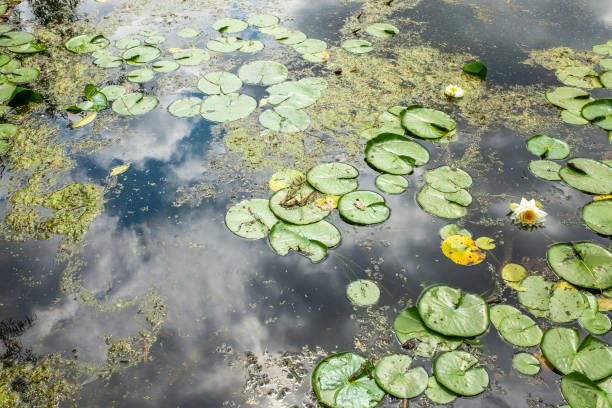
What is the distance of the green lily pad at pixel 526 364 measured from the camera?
167 cm

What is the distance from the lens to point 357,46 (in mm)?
3688


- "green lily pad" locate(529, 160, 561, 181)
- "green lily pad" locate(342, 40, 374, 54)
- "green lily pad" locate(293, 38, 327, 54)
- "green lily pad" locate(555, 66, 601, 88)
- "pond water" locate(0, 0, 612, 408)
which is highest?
"green lily pad" locate(555, 66, 601, 88)

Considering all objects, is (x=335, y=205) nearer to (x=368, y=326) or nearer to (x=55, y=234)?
(x=368, y=326)

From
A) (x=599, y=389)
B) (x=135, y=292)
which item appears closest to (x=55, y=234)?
(x=135, y=292)

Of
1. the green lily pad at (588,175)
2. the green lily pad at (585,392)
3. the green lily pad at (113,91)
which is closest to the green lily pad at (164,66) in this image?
the green lily pad at (113,91)

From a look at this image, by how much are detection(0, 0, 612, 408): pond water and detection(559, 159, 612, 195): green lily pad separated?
1.9 inches

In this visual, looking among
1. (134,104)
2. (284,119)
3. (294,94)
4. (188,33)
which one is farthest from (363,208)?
(188,33)

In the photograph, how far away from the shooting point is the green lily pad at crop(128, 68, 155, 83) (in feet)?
11.0

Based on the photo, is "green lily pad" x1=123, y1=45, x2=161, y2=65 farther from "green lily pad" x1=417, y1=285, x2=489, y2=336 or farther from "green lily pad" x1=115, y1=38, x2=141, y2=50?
"green lily pad" x1=417, y1=285, x2=489, y2=336

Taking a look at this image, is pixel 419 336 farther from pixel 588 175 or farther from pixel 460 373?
pixel 588 175

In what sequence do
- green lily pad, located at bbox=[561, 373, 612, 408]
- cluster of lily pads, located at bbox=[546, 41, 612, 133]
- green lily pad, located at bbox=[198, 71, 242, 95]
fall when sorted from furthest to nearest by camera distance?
green lily pad, located at bbox=[198, 71, 242, 95], cluster of lily pads, located at bbox=[546, 41, 612, 133], green lily pad, located at bbox=[561, 373, 612, 408]

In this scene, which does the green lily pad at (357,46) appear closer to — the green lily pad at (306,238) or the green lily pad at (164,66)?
the green lily pad at (164,66)

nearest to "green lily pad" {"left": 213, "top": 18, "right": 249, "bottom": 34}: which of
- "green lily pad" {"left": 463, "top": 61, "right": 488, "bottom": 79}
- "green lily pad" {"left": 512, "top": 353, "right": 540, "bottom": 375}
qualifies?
"green lily pad" {"left": 463, "top": 61, "right": 488, "bottom": 79}

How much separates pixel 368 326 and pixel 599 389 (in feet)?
2.91
